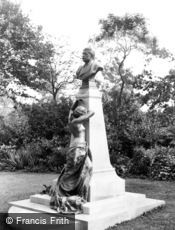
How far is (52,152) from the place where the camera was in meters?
14.1

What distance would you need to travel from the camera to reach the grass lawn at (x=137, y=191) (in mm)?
6219

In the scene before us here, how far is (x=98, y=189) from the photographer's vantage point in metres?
6.62

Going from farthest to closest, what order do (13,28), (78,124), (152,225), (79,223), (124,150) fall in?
(13,28), (124,150), (78,124), (152,225), (79,223)

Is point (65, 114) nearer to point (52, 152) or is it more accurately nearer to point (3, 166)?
point (52, 152)

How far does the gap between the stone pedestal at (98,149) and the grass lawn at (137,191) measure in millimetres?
775

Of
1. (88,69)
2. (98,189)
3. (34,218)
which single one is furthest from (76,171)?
(88,69)

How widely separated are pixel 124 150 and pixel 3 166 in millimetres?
4908

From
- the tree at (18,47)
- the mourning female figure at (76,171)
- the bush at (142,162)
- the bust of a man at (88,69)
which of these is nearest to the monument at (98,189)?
the bust of a man at (88,69)

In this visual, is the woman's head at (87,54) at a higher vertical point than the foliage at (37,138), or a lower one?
higher

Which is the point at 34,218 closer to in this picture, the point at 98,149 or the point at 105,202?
the point at 105,202

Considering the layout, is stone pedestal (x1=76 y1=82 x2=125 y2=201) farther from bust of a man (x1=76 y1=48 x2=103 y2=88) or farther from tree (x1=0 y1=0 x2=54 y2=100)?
tree (x1=0 y1=0 x2=54 y2=100)

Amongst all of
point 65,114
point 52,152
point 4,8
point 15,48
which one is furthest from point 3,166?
point 4,8

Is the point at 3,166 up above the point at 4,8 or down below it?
below

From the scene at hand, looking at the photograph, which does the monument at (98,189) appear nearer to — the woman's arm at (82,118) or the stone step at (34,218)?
the stone step at (34,218)
